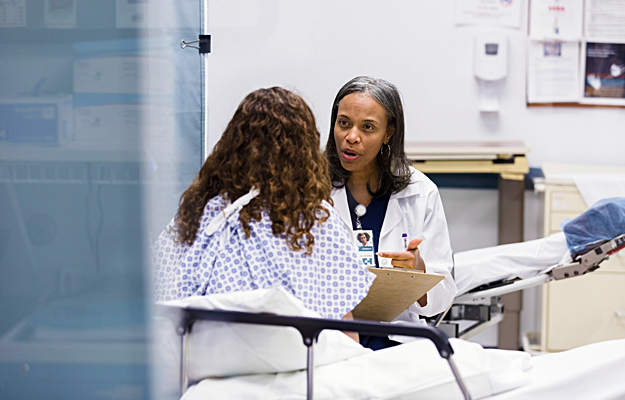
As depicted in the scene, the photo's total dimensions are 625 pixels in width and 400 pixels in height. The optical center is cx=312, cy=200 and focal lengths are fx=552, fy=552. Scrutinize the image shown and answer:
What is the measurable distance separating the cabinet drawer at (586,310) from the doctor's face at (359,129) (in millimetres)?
1603

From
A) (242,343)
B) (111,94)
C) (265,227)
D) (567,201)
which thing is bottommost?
(242,343)

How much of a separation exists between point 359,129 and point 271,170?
66cm

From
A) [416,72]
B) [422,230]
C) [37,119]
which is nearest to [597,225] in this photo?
[422,230]

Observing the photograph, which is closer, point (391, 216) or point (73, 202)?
point (73, 202)

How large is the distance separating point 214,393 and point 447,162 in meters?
2.10

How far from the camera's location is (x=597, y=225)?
2242 millimetres

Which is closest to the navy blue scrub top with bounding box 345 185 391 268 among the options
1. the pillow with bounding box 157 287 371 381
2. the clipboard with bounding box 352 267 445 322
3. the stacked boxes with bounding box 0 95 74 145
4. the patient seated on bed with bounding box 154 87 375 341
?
the clipboard with bounding box 352 267 445 322

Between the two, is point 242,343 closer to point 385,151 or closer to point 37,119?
point 37,119

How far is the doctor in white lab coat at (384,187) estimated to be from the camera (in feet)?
5.86

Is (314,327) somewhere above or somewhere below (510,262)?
above

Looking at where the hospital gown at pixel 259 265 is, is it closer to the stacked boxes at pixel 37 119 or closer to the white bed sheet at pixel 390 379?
the white bed sheet at pixel 390 379

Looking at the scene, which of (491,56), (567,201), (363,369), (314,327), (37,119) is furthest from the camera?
(491,56)

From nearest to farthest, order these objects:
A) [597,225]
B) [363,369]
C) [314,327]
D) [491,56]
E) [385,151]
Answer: [314,327] < [363,369] < [385,151] < [597,225] < [491,56]

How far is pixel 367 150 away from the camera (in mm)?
1798
